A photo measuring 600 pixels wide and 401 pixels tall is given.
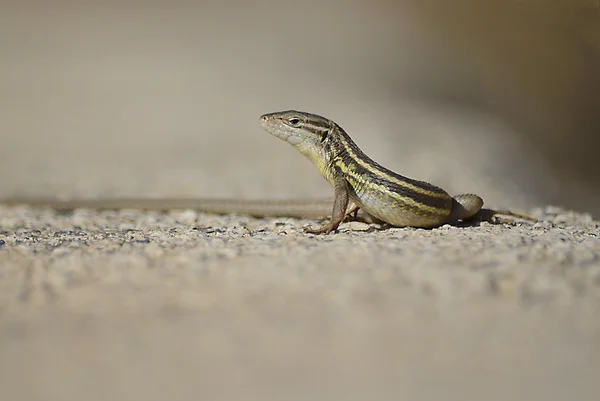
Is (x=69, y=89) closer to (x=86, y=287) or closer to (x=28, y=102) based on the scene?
(x=28, y=102)

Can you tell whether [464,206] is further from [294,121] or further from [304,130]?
[294,121]

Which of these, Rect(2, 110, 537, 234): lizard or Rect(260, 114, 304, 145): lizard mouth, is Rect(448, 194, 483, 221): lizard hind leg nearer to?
Rect(2, 110, 537, 234): lizard

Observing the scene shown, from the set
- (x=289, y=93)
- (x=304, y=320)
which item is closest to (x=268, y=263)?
(x=304, y=320)

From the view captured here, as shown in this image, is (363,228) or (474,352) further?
(363,228)

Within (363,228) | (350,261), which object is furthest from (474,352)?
(363,228)

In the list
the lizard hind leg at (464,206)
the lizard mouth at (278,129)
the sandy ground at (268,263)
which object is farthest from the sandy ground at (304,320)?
the lizard mouth at (278,129)

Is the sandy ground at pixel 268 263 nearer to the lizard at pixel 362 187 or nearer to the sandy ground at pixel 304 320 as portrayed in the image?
the sandy ground at pixel 304 320

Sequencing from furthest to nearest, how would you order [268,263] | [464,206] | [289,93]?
[289,93]
[464,206]
[268,263]
